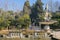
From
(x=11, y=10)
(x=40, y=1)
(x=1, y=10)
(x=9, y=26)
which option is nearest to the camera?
(x=9, y=26)

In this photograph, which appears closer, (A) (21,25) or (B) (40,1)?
(A) (21,25)

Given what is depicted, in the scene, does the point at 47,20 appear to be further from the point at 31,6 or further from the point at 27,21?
the point at 31,6

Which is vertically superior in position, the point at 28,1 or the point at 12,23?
the point at 28,1

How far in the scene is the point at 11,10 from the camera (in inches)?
969

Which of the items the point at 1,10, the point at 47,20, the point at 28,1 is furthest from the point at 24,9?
the point at 47,20

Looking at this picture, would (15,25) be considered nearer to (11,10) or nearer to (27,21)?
(27,21)

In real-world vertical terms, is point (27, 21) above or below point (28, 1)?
below

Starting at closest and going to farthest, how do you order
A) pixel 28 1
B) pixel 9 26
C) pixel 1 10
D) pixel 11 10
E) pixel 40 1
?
pixel 9 26 < pixel 1 10 < pixel 11 10 < pixel 28 1 < pixel 40 1

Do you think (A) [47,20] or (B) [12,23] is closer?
(A) [47,20]

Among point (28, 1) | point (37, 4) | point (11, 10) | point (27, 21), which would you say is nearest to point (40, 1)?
point (37, 4)

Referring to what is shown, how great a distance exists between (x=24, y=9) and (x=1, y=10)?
649cm

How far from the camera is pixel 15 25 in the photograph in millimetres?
17531

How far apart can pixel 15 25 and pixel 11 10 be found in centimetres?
737

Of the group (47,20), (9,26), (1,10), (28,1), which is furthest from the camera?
(28,1)
